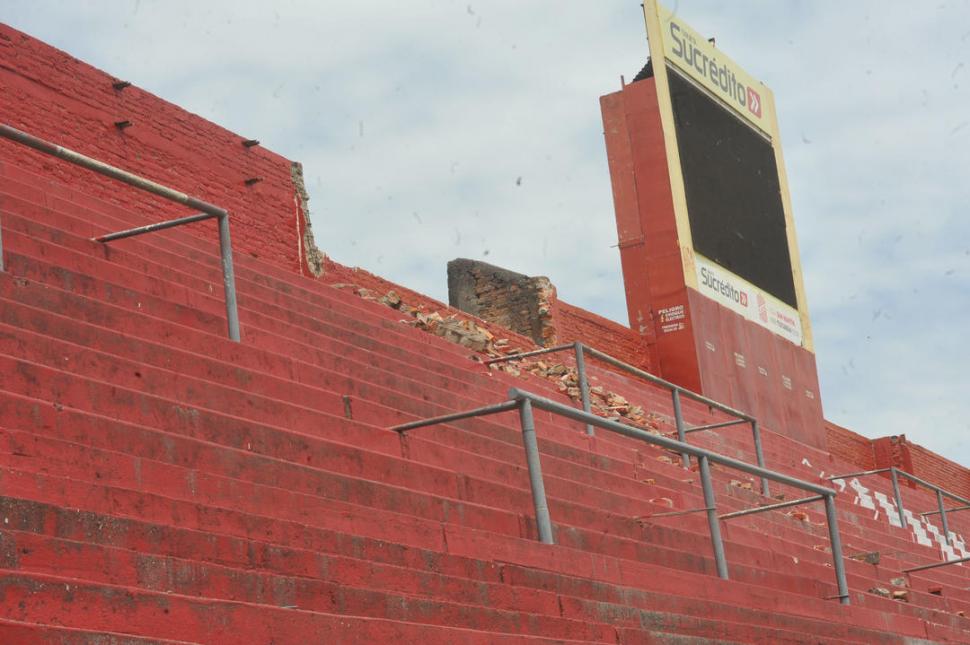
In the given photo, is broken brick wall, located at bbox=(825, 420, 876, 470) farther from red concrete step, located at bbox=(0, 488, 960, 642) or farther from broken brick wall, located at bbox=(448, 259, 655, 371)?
red concrete step, located at bbox=(0, 488, 960, 642)

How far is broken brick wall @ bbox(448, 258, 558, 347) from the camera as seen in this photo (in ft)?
59.4

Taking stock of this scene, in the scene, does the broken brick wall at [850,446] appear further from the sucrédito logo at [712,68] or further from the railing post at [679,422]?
the railing post at [679,422]

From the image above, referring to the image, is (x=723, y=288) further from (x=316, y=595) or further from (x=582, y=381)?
(x=316, y=595)

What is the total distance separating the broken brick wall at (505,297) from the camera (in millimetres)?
18094

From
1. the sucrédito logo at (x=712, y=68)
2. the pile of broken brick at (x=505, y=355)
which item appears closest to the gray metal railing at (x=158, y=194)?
the pile of broken brick at (x=505, y=355)

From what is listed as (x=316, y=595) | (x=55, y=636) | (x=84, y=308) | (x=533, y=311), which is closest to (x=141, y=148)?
(x=84, y=308)

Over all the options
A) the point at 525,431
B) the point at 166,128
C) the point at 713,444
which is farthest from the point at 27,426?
the point at 713,444

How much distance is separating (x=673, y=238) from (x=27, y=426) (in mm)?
14984

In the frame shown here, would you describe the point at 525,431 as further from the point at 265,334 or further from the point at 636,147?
the point at 636,147

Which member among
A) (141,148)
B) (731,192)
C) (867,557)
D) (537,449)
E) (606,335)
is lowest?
(867,557)

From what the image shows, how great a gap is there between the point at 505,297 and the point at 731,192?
387 cm

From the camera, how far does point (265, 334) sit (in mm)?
7652

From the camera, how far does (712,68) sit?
20.9 m

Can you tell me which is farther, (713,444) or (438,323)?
(713,444)
